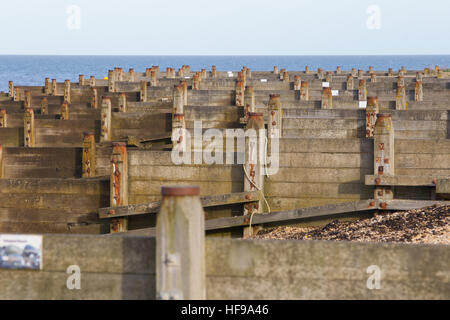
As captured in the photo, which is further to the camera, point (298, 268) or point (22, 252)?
point (22, 252)

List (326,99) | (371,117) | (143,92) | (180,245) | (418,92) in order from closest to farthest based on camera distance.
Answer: (180,245) < (371,117) < (326,99) < (418,92) < (143,92)

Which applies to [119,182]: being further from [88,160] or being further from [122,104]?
[122,104]

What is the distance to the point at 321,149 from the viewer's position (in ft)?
→ 57.1

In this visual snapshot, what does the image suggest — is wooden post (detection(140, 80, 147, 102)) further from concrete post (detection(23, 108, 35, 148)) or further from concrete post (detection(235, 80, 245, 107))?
concrete post (detection(23, 108, 35, 148))

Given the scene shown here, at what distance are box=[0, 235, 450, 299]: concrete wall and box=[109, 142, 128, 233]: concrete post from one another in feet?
28.6

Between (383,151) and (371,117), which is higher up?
(371,117)

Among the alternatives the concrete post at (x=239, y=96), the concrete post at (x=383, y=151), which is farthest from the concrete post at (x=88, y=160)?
A: the concrete post at (x=383, y=151)

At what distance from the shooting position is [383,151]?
666 inches

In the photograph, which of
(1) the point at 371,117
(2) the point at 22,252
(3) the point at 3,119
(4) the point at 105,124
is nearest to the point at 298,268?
(2) the point at 22,252

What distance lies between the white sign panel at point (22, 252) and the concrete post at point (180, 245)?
1714 millimetres

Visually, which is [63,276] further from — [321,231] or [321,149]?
[321,149]

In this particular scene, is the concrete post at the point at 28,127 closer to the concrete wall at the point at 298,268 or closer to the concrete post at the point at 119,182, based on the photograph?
the concrete post at the point at 119,182

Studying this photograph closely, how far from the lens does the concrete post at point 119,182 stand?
17.5m

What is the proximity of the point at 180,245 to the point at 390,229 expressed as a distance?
7404 mm
